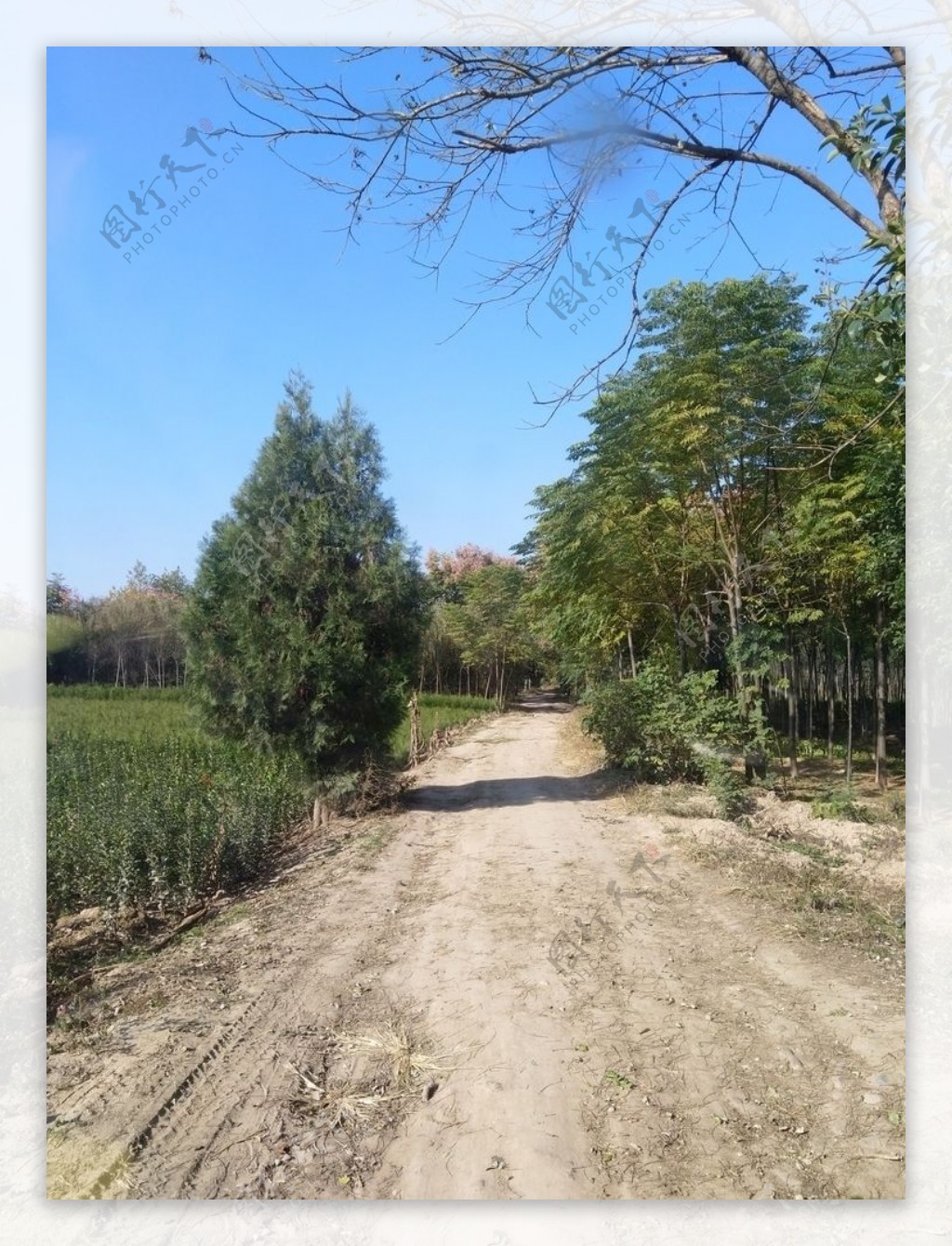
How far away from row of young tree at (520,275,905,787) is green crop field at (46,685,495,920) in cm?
211

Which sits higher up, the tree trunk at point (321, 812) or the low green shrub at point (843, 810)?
the low green shrub at point (843, 810)

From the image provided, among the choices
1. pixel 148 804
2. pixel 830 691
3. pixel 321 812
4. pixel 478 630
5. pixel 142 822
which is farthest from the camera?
pixel 478 630

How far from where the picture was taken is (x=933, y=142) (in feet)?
6.71

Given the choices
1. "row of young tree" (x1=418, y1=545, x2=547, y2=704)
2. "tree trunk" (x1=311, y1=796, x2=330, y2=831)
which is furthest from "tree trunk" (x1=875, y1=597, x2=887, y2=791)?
"tree trunk" (x1=311, y1=796, x2=330, y2=831)

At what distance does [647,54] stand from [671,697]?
421 cm

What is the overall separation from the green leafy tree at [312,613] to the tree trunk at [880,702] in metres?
2.72

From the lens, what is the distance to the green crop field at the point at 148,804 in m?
3.54

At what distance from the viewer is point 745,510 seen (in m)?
5.06

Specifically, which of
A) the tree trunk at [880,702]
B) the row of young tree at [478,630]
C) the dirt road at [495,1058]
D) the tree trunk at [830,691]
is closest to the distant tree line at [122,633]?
the dirt road at [495,1058]

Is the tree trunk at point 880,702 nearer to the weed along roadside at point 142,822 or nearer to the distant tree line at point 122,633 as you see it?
the weed along roadside at point 142,822

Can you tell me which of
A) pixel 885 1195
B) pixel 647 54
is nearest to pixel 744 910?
pixel 885 1195

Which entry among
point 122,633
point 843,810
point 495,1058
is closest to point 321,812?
point 122,633

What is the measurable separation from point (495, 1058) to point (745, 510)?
12.7ft

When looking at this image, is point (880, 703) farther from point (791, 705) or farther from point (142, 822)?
point (142, 822)
